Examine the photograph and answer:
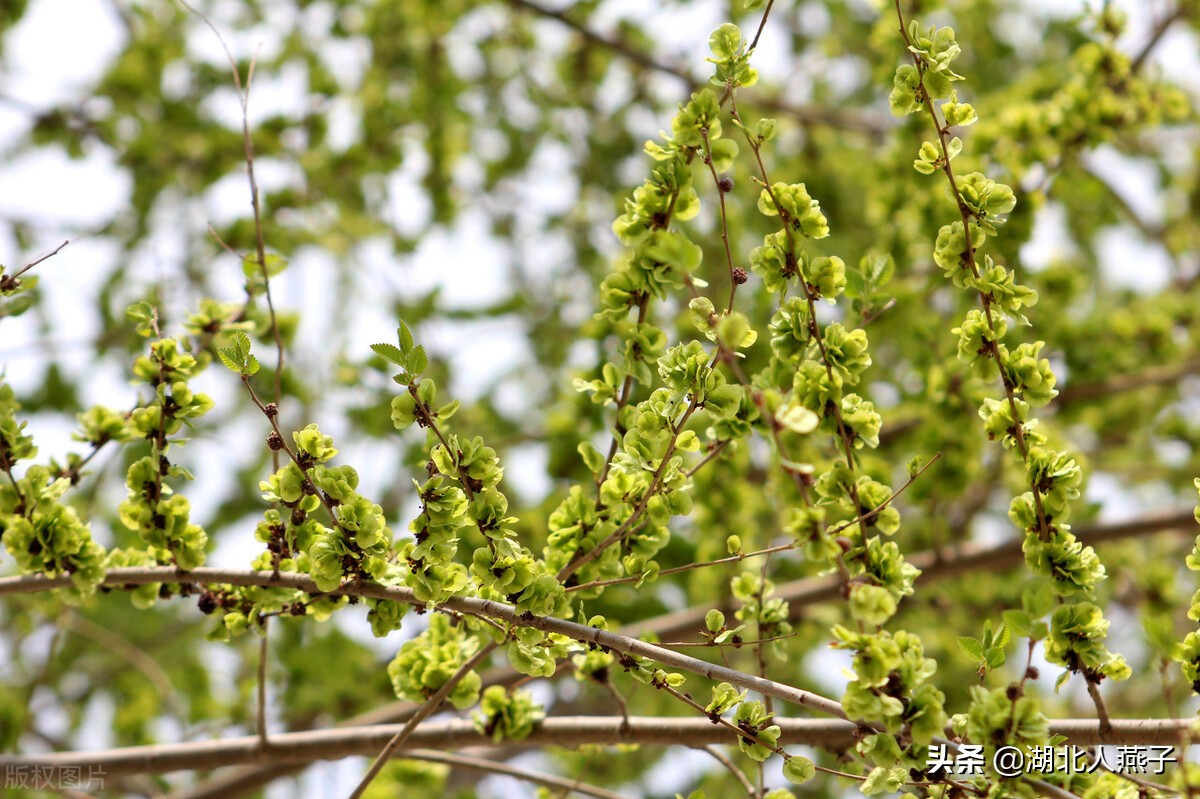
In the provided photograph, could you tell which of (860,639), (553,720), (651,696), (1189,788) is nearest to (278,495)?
(553,720)

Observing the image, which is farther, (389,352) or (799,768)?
(799,768)

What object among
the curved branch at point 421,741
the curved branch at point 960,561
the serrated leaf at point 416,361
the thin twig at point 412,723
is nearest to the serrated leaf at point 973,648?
the curved branch at point 421,741

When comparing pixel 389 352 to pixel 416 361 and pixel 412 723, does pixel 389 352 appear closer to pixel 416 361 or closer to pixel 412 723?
pixel 416 361

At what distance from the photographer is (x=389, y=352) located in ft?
5.73

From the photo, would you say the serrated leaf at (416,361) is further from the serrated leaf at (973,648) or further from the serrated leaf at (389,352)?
the serrated leaf at (973,648)

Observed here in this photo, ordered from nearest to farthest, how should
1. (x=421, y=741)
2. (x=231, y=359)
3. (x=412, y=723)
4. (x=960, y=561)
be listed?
(x=231, y=359) → (x=412, y=723) → (x=421, y=741) → (x=960, y=561)

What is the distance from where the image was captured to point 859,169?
512 cm

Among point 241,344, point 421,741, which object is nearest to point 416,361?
point 241,344

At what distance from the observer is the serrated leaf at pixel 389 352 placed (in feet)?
5.63

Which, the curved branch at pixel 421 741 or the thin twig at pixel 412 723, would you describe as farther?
the curved branch at pixel 421 741

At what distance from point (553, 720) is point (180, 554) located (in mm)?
957

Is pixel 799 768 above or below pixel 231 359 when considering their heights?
below

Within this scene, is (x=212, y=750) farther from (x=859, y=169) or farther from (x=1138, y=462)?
(x=1138, y=462)

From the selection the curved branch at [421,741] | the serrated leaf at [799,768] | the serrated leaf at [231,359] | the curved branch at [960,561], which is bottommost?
the serrated leaf at [799,768]
